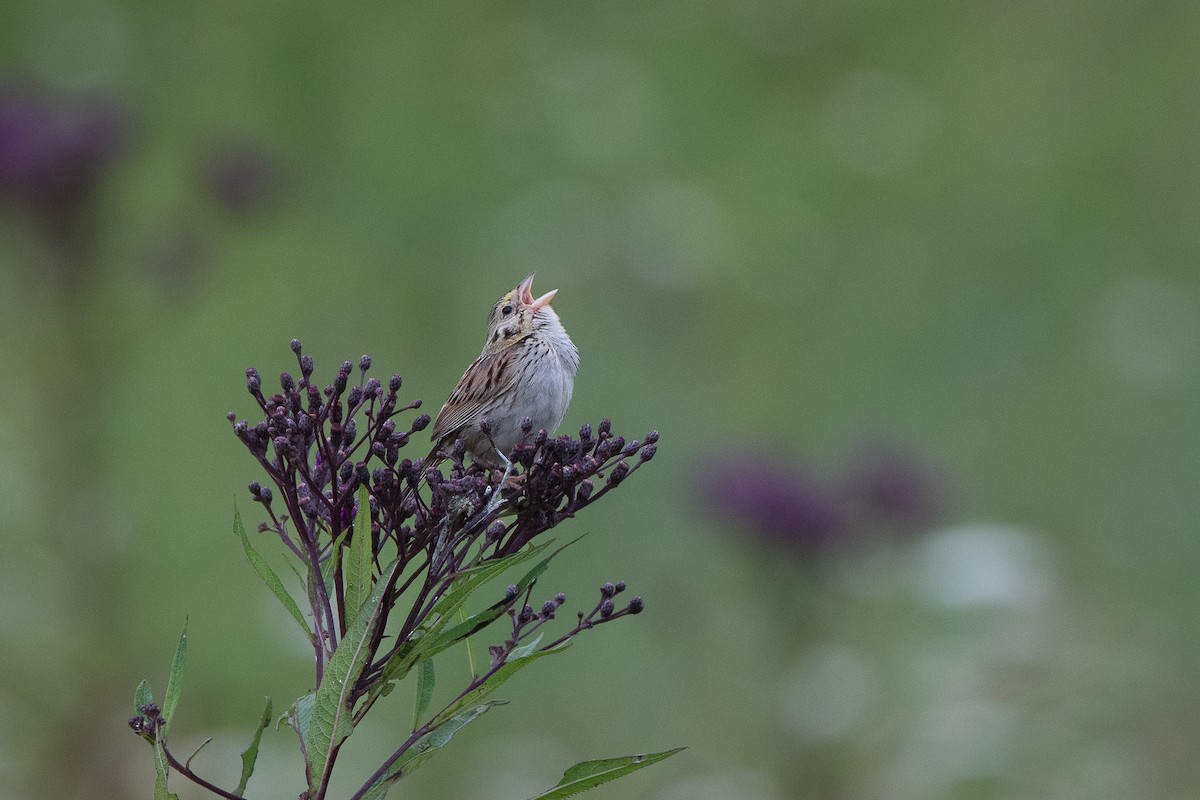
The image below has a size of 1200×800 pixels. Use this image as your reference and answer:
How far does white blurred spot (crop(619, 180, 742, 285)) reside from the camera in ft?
27.4

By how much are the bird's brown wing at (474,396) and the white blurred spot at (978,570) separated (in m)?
3.00

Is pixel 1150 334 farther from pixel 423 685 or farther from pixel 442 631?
pixel 442 631

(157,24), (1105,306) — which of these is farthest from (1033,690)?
(157,24)

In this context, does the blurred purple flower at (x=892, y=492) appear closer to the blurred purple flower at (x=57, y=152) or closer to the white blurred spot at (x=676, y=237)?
the white blurred spot at (x=676, y=237)

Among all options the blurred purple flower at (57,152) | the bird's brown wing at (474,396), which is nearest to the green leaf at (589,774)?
the bird's brown wing at (474,396)

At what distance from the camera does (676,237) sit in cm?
848

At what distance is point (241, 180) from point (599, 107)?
11.3 feet

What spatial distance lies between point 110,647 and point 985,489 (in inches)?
244

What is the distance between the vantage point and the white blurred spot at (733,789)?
5.81 m

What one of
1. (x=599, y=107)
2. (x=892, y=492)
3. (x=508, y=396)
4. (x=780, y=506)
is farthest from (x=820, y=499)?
(x=599, y=107)

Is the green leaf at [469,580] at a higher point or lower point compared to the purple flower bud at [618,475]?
lower

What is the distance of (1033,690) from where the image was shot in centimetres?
707

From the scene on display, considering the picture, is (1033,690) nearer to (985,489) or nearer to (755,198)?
(985,489)

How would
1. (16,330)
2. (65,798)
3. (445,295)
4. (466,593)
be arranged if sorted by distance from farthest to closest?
1. (445,295)
2. (16,330)
3. (65,798)
4. (466,593)
